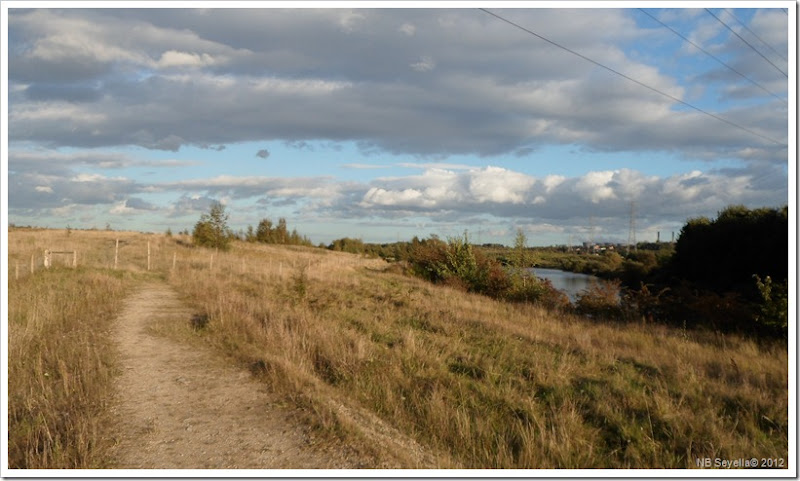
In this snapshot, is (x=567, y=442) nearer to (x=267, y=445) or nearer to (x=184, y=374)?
(x=267, y=445)

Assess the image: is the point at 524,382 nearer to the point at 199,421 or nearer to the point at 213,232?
the point at 199,421

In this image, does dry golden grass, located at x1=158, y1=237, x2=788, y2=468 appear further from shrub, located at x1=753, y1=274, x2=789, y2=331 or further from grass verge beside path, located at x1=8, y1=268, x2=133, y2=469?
grass verge beside path, located at x1=8, y1=268, x2=133, y2=469

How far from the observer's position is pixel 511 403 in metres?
7.37

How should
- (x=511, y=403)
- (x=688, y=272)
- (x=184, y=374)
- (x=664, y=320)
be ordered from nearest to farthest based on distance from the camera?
(x=511, y=403), (x=184, y=374), (x=664, y=320), (x=688, y=272)

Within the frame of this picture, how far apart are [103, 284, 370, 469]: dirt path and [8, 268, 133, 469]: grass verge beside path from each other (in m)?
0.28

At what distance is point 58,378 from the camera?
8086 mm

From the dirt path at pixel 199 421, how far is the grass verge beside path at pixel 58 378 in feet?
0.93

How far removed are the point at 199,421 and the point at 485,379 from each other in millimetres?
4266

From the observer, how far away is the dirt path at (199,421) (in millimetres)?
5527

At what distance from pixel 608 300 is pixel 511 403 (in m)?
14.5

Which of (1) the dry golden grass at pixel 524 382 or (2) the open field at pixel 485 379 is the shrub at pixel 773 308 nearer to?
(2) the open field at pixel 485 379

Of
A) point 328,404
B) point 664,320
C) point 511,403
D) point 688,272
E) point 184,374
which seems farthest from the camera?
point 688,272

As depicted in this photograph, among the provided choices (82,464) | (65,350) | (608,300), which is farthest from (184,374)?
(608,300)

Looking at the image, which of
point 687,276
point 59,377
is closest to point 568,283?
point 687,276
